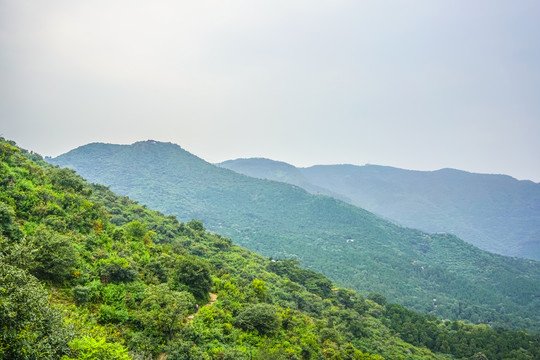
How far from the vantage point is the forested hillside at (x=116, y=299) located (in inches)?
364

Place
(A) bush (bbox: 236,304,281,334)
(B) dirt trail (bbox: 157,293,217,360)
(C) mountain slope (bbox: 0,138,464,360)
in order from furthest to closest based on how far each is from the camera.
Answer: (A) bush (bbox: 236,304,281,334) → (B) dirt trail (bbox: 157,293,217,360) → (C) mountain slope (bbox: 0,138,464,360)

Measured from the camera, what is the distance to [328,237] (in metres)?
124

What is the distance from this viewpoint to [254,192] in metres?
169

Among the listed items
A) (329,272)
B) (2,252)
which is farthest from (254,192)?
(2,252)

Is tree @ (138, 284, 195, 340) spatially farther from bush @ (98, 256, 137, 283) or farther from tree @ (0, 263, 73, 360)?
tree @ (0, 263, 73, 360)

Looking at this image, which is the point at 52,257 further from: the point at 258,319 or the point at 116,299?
the point at 258,319

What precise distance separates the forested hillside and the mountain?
189 ft

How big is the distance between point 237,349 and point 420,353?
30.8m

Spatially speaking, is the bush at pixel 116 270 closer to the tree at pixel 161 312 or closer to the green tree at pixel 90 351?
the tree at pixel 161 312

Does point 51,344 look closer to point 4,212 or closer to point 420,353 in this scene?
point 4,212

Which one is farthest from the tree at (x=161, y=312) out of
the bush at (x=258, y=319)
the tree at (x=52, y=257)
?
the bush at (x=258, y=319)

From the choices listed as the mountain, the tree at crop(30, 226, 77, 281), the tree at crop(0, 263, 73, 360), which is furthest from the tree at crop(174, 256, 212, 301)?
the mountain

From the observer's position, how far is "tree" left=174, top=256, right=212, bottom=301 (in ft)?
73.1

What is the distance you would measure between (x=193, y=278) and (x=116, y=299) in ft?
21.3
